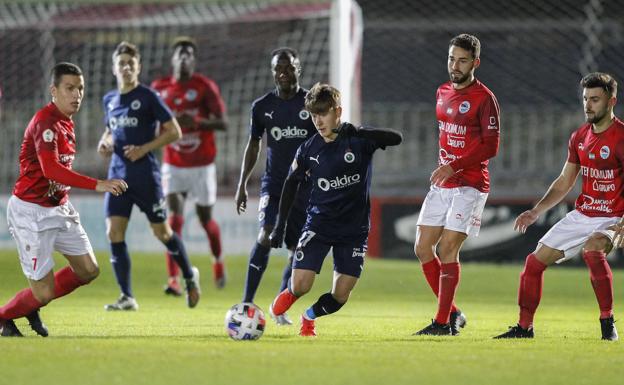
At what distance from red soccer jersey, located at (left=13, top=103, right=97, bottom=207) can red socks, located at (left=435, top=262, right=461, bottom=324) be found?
243 cm

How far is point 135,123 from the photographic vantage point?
10.2 m

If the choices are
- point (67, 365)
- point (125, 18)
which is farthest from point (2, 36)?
point (67, 365)

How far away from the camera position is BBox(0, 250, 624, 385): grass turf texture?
18.3ft

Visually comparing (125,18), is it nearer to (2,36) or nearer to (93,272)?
(2,36)

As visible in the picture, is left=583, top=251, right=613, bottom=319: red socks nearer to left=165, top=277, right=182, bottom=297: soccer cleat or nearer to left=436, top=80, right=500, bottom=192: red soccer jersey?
left=436, top=80, right=500, bottom=192: red soccer jersey

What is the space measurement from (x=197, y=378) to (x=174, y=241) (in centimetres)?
509

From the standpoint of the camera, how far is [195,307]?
407 inches

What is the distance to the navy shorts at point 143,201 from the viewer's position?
1016 cm

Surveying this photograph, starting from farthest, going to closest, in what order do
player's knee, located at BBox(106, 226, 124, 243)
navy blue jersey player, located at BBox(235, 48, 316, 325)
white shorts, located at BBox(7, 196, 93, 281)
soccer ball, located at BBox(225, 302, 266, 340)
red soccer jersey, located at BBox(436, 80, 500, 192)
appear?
1. player's knee, located at BBox(106, 226, 124, 243)
2. navy blue jersey player, located at BBox(235, 48, 316, 325)
3. red soccer jersey, located at BBox(436, 80, 500, 192)
4. white shorts, located at BBox(7, 196, 93, 281)
5. soccer ball, located at BBox(225, 302, 266, 340)

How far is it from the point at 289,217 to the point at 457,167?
1763mm

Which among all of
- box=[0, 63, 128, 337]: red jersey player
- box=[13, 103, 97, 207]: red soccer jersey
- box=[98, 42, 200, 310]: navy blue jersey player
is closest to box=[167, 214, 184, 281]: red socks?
box=[98, 42, 200, 310]: navy blue jersey player

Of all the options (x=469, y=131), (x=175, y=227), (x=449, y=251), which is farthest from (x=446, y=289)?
(x=175, y=227)

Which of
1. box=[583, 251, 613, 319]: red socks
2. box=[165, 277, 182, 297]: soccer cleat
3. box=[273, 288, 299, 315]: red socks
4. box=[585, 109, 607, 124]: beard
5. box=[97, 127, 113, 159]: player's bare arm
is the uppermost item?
box=[585, 109, 607, 124]: beard

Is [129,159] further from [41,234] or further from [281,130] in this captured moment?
[41,234]
